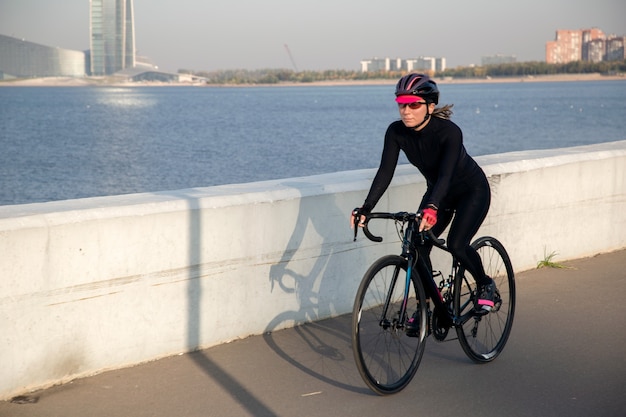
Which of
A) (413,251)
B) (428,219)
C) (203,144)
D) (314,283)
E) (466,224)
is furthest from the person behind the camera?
(203,144)

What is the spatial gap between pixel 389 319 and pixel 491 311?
93cm

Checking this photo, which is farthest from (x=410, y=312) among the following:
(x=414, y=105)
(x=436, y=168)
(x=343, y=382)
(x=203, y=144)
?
(x=203, y=144)

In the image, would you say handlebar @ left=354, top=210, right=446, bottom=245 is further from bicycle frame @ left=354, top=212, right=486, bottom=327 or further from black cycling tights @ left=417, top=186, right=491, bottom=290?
black cycling tights @ left=417, top=186, right=491, bottom=290

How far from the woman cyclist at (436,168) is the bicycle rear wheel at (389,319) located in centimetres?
19

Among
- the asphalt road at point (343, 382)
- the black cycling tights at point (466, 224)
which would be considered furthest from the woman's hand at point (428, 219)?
the asphalt road at point (343, 382)

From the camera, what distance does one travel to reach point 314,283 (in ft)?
22.1

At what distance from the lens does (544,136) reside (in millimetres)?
65625

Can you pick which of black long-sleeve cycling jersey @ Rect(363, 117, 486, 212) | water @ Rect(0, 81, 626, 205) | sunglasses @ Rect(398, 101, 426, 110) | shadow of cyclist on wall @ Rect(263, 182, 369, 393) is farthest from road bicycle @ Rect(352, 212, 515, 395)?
water @ Rect(0, 81, 626, 205)

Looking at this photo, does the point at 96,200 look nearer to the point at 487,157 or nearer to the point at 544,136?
the point at 487,157

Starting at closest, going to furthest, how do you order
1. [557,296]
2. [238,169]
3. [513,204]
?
[557,296] → [513,204] → [238,169]

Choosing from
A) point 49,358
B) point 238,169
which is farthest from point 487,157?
point 238,169

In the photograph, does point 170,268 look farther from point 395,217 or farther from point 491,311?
point 491,311

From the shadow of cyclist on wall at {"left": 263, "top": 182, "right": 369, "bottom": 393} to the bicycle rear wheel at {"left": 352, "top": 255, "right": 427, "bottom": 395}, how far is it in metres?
0.58

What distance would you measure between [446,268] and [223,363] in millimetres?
2717
